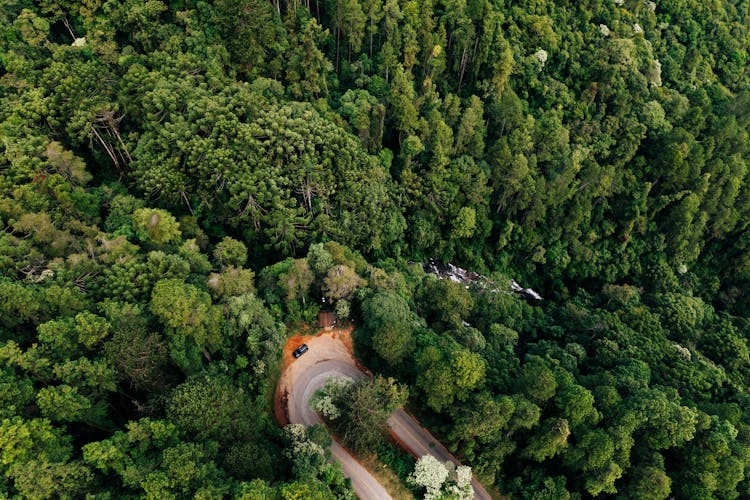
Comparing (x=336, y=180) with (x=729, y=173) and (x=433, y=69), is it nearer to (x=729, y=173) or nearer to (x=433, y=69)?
(x=433, y=69)

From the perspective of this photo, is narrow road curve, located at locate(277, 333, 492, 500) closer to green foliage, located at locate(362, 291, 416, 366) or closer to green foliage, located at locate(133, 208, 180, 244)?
green foliage, located at locate(362, 291, 416, 366)

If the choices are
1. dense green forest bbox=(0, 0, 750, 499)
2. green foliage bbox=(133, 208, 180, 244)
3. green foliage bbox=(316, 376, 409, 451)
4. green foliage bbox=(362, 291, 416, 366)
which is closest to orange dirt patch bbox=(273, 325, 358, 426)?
dense green forest bbox=(0, 0, 750, 499)

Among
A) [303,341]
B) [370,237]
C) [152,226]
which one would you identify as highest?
[152,226]

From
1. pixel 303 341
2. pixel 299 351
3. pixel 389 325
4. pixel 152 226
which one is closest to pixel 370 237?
pixel 303 341

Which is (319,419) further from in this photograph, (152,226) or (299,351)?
(152,226)

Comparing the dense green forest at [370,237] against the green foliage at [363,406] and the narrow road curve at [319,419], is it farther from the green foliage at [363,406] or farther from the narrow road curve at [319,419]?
the green foliage at [363,406]

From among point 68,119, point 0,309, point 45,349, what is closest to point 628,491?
point 45,349
